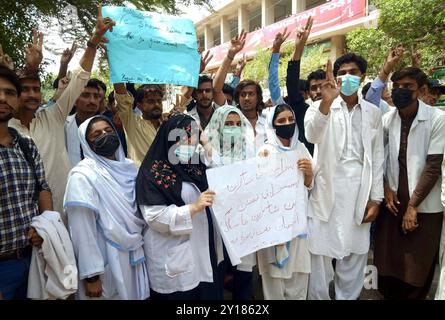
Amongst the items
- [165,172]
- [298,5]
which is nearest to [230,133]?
[165,172]

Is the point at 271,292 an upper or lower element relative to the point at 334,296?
upper

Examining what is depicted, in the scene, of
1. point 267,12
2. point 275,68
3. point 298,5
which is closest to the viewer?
point 275,68

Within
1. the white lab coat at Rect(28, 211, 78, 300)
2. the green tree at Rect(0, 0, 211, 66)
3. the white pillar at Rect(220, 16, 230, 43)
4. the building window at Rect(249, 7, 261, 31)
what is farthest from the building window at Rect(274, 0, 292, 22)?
the white lab coat at Rect(28, 211, 78, 300)

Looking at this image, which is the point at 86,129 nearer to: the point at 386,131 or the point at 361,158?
the point at 361,158

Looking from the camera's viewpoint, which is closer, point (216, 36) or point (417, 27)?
point (417, 27)

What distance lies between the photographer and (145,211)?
2061 mm

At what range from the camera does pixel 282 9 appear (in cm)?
2766

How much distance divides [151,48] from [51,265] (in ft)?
5.64

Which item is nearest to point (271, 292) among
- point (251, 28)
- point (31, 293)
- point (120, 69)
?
point (31, 293)

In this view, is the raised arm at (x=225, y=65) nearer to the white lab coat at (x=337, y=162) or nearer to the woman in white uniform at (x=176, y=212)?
the white lab coat at (x=337, y=162)

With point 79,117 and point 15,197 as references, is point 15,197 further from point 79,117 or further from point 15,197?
point 79,117

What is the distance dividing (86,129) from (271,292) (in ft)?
6.02

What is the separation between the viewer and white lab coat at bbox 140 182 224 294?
2.04 metres

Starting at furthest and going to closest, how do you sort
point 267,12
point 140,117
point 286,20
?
point 267,12 < point 286,20 < point 140,117
